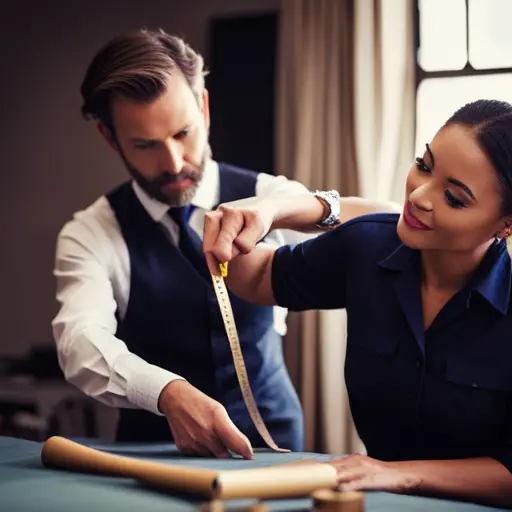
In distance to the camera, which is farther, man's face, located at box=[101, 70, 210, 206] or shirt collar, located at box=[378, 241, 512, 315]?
man's face, located at box=[101, 70, 210, 206]

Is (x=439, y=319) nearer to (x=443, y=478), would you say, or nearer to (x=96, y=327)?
(x=443, y=478)

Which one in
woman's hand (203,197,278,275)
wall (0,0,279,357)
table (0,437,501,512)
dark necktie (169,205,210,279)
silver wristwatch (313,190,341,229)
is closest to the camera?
table (0,437,501,512)

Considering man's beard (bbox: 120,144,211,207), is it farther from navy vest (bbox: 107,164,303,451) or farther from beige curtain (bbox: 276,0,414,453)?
beige curtain (bbox: 276,0,414,453)

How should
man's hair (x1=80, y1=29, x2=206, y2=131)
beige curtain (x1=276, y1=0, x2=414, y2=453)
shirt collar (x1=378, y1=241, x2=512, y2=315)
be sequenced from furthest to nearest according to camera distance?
beige curtain (x1=276, y1=0, x2=414, y2=453) → man's hair (x1=80, y1=29, x2=206, y2=131) → shirt collar (x1=378, y1=241, x2=512, y2=315)

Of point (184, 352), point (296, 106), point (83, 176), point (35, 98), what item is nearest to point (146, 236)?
point (184, 352)

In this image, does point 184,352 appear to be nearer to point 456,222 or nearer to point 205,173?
point 205,173

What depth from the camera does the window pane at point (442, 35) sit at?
404 centimetres

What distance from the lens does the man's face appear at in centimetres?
228

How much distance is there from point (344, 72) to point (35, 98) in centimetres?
196

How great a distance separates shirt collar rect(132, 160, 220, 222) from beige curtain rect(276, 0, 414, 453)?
5.30ft

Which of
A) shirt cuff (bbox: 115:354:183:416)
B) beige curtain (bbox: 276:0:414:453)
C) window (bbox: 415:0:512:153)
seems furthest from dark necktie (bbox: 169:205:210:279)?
window (bbox: 415:0:512:153)

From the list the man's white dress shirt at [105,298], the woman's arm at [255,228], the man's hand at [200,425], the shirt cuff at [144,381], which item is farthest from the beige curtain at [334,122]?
the man's hand at [200,425]

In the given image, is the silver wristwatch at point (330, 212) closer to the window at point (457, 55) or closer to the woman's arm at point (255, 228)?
the woman's arm at point (255, 228)

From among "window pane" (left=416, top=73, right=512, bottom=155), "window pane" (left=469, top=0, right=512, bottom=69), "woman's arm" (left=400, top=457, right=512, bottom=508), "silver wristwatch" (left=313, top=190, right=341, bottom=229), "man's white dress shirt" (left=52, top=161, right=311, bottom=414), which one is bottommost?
"woman's arm" (left=400, top=457, right=512, bottom=508)
